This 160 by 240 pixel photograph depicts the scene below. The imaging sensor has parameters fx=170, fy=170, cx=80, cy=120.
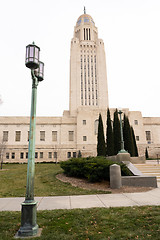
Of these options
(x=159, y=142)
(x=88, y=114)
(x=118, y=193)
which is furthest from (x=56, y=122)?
(x=118, y=193)

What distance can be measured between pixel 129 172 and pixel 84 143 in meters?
35.9

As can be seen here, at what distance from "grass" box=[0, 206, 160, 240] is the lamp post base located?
0.81 ft

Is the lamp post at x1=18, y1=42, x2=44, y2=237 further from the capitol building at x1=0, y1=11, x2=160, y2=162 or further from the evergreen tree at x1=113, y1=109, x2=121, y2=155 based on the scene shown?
the capitol building at x1=0, y1=11, x2=160, y2=162

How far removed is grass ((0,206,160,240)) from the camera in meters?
4.07

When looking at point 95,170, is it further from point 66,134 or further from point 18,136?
point 18,136

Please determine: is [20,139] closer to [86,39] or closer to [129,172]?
[129,172]

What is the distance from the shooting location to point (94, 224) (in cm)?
477

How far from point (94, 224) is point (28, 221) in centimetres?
182

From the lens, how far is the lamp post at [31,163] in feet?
13.7

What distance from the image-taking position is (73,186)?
10.7m

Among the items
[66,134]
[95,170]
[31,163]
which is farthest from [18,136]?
[31,163]

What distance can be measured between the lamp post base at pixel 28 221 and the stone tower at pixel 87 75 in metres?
53.9

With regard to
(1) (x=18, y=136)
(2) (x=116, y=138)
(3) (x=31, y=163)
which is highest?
(1) (x=18, y=136)

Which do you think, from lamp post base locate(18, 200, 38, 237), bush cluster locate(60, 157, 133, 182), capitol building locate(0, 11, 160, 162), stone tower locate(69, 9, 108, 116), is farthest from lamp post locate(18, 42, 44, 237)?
stone tower locate(69, 9, 108, 116)
